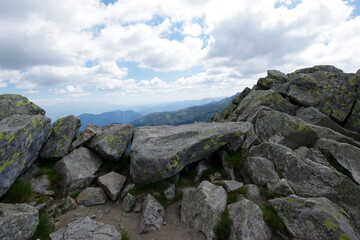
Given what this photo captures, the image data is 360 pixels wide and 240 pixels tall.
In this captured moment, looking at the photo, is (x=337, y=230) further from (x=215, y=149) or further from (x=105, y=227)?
(x=105, y=227)

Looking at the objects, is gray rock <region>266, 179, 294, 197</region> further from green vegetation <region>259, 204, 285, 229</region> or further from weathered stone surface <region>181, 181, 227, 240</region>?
weathered stone surface <region>181, 181, 227, 240</region>

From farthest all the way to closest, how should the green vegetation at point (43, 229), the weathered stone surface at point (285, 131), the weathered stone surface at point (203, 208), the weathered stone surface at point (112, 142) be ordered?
the weathered stone surface at point (285, 131)
the weathered stone surface at point (112, 142)
the weathered stone surface at point (203, 208)
the green vegetation at point (43, 229)

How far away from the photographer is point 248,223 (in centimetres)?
805

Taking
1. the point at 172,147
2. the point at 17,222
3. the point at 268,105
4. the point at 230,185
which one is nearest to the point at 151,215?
the point at 172,147

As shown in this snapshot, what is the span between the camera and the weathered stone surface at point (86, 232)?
812 cm

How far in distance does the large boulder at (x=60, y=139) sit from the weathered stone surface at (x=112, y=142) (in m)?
1.46

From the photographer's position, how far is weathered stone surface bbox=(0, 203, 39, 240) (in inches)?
284

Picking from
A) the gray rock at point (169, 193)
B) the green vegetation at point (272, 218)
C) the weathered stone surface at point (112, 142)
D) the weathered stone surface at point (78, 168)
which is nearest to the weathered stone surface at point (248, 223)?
the green vegetation at point (272, 218)

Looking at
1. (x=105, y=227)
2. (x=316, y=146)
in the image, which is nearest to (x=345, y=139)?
(x=316, y=146)

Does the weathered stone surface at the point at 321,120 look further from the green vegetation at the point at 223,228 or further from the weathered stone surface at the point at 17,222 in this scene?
the weathered stone surface at the point at 17,222

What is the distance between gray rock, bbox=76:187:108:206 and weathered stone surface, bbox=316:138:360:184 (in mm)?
14314

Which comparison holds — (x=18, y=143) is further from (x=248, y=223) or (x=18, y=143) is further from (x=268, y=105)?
(x=268, y=105)

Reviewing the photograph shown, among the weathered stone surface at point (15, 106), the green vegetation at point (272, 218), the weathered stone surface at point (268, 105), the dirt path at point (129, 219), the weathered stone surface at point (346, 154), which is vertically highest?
the weathered stone surface at point (15, 106)

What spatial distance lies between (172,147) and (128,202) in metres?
4.05
